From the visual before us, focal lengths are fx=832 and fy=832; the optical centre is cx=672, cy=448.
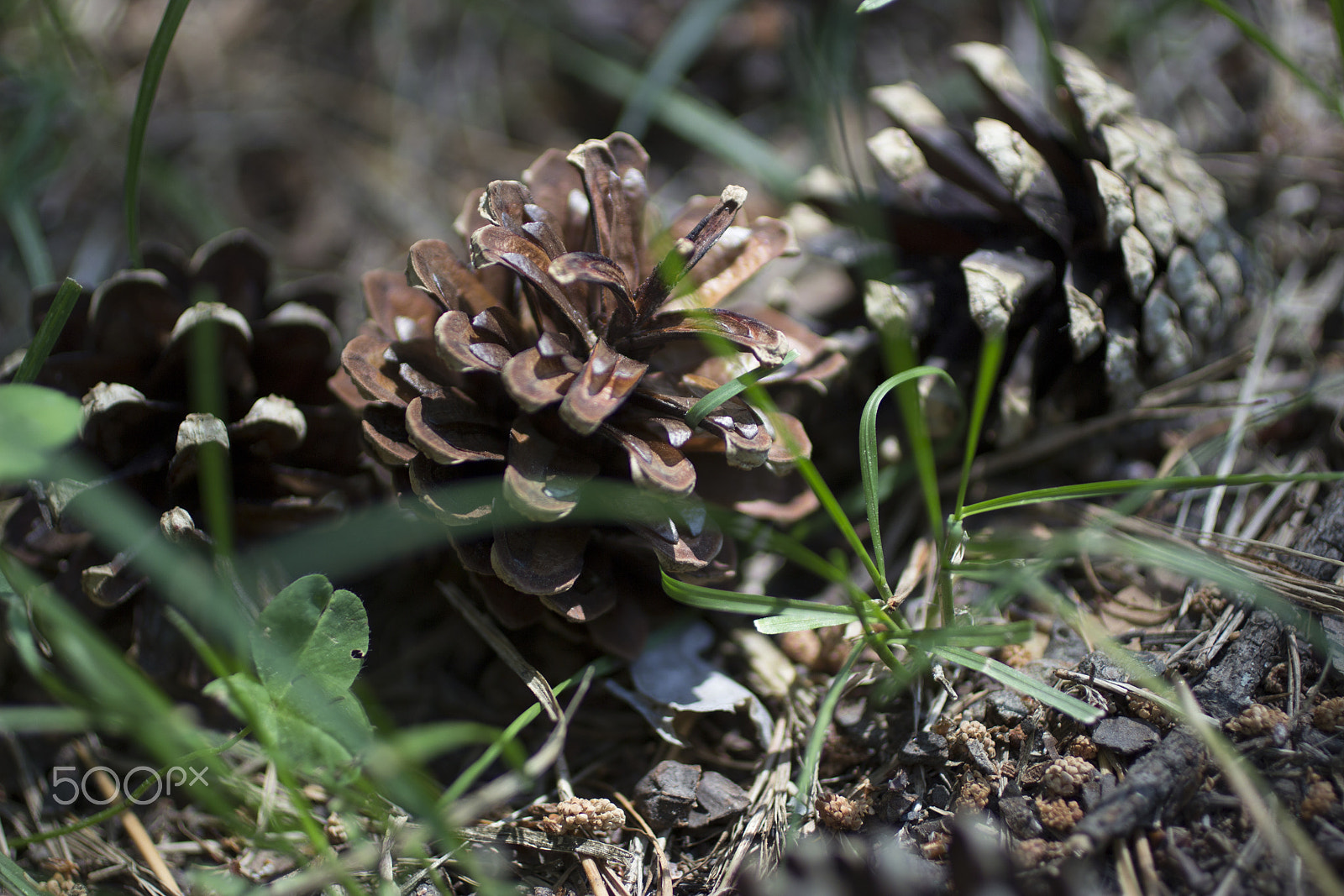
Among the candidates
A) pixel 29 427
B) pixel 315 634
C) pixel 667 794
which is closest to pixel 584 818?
pixel 667 794

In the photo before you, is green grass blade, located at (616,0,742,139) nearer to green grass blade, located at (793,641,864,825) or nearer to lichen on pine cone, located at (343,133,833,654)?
lichen on pine cone, located at (343,133,833,654)

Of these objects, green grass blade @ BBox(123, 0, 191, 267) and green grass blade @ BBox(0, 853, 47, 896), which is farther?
green grass blade @ BBox(123, 0, 191, 267)

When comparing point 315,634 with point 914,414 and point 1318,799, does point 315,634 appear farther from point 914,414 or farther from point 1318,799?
point 1318,799

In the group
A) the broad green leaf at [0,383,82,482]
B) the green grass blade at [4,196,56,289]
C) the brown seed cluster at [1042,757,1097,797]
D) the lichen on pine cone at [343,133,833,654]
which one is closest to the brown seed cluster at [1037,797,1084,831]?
the brown seed cluster at [1042,757,1097,797]

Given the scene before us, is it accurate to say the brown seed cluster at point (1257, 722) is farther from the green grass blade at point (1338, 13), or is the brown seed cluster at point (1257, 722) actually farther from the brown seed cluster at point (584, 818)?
the green grass blade at point (1338, 13)

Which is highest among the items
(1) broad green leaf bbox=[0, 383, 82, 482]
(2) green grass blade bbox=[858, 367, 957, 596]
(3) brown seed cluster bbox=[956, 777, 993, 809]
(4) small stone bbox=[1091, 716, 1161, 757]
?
(1) broad green leaf bbox=[0, 383, 82, 482]

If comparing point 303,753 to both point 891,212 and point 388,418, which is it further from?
point 891,212

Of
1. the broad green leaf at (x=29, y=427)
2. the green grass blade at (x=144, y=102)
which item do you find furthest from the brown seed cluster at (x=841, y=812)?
the green grass blade at (x=144, y=102)

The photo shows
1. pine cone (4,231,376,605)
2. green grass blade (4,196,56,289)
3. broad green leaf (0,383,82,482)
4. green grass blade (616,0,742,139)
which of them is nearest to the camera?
broad green leaf (0,383,82,482)
